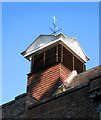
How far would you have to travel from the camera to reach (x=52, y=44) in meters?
21.7

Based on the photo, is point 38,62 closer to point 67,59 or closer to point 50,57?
point 50,57

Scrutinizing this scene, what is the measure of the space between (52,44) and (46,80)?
3200mm

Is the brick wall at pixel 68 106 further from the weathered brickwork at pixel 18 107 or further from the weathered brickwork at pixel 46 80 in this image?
the weathered brickwork at pixel 46 80

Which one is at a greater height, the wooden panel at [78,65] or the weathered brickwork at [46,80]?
the wooden panel at [78,65]

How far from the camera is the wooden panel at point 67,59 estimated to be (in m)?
20.9

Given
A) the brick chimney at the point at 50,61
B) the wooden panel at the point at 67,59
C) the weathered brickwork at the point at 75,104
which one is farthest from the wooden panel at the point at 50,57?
the weathered brickwork at the point at 75,104

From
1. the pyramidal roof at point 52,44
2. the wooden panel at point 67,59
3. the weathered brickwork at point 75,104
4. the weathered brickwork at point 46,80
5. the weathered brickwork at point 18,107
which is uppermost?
the pyramidal roof at point 52,44

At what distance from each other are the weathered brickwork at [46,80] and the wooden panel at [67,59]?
1.66 ft

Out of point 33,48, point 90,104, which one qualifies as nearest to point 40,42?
point 33,48

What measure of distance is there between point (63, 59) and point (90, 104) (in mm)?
9420

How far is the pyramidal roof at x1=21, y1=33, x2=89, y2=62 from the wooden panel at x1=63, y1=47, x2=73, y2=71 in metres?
0.47

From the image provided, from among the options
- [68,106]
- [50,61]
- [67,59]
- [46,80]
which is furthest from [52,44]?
[68,106]

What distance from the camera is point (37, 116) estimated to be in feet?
44.2

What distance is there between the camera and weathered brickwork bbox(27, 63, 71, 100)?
19188 millimetres
